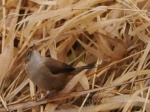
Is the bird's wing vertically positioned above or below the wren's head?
below

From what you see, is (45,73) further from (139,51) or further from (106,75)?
(139,51)

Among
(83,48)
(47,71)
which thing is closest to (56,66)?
(47,71)

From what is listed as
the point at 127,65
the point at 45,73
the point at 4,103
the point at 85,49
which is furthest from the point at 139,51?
the point at 4,103

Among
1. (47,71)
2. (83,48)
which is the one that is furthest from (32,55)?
(83,48)

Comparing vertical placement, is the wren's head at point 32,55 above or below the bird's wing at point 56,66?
above

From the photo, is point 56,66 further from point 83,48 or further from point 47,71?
point 83,48
